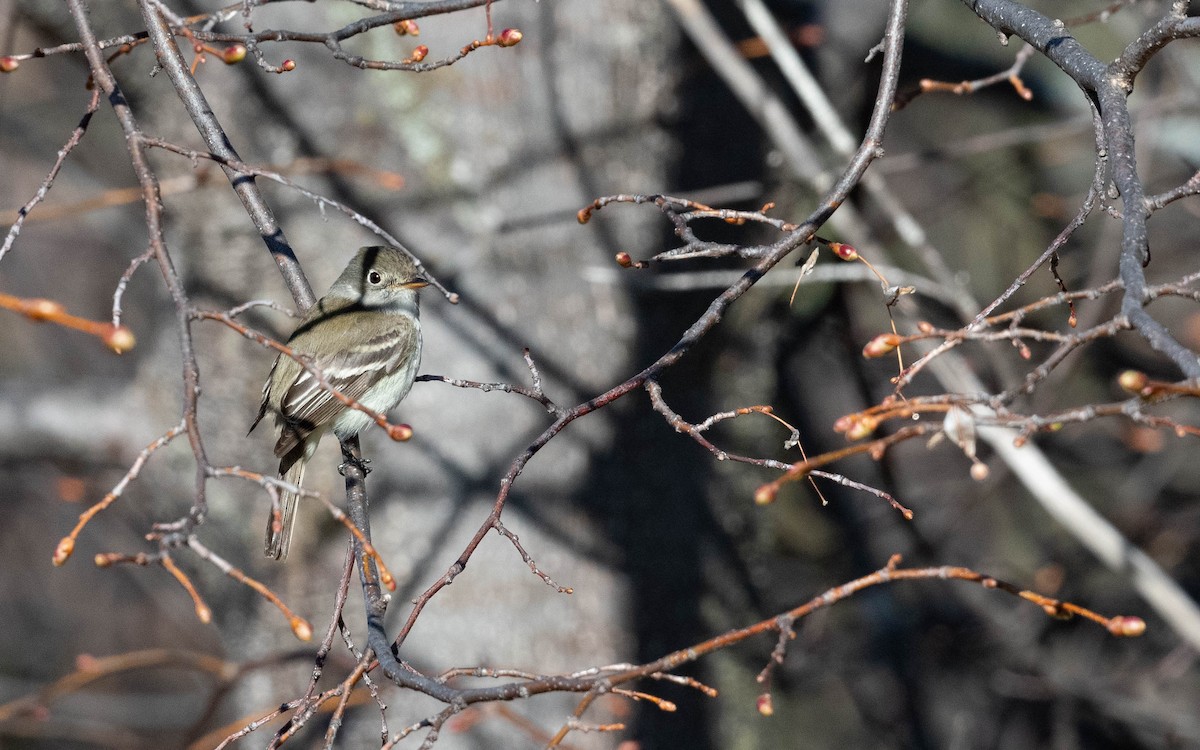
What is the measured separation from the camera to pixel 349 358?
11.4ft

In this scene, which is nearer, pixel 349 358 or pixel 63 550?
pixel 63 550

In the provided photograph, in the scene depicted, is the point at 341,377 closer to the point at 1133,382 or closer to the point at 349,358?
the point at 349,358

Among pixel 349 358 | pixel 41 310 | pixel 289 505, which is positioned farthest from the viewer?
pixel 349 358

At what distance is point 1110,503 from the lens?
6.69m

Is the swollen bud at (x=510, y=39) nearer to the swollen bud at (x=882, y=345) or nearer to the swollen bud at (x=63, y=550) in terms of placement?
the swollen bud at (x=882, y=345)

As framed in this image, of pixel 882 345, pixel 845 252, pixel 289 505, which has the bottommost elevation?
pixel 882 345

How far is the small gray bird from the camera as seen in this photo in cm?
325

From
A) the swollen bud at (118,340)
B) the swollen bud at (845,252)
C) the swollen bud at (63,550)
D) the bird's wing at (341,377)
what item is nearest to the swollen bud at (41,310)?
the swollen bud at (118,340)

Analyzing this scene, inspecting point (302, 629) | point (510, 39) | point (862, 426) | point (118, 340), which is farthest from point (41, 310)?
point (510, 39)

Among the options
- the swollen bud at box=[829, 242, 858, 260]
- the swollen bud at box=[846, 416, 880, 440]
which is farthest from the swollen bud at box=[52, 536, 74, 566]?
the swollen bud at box=[829, 242, 858, 260]

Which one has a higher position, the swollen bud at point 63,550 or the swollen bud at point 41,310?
the swollen bud at point 41,310

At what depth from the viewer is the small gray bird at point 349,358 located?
3250mm

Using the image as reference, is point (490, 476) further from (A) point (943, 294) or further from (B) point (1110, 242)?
(B) point (1110, 242)

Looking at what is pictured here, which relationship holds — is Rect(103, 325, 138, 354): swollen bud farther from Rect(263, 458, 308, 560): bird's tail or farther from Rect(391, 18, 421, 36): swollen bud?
Rect(263, 458, 308, 560): bird's tail
